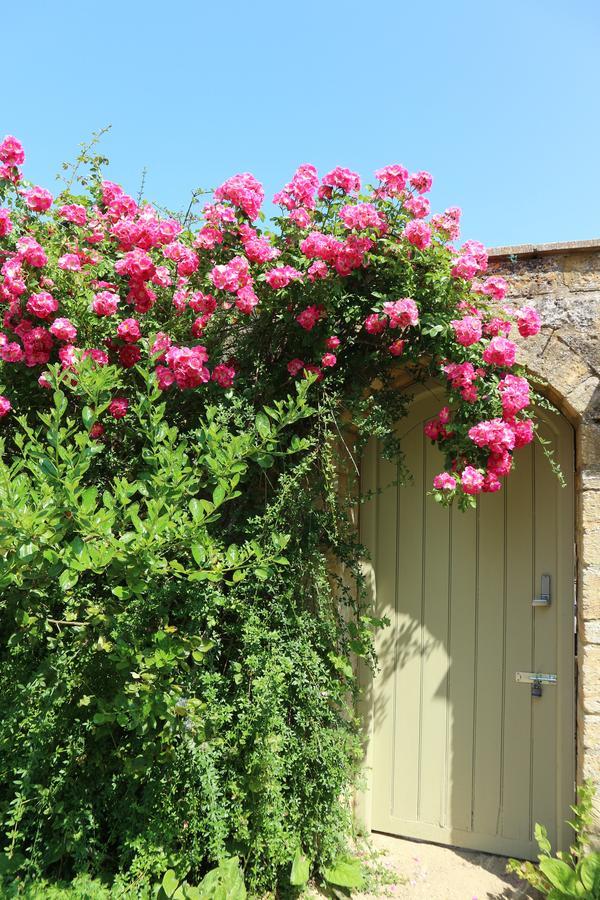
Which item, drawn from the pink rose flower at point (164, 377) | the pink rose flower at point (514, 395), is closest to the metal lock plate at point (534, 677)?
the pink rose flower at point (514, 395)

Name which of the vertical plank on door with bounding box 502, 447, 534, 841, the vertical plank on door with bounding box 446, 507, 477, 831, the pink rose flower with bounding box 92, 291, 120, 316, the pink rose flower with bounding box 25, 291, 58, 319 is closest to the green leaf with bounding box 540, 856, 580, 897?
the vertical plank on door with bounding box 502, 447, 534, 841

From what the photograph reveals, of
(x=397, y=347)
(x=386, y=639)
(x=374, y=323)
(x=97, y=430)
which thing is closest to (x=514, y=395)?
(x=397, y=347)

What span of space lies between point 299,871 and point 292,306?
8.26 feet

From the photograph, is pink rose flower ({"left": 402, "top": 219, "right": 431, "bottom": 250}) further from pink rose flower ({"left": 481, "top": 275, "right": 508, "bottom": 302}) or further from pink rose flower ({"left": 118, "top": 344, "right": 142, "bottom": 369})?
pink rose flower ({"left": 118, "top": 344, "right": 142, "bottom": 369})

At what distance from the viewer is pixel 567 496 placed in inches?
150

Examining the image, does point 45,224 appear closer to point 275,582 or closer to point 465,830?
point 275,582

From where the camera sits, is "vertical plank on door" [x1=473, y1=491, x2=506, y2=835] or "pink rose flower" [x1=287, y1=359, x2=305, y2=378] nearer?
"pink rose flower" [x1=287, y1=359, x2=305, y2=378]

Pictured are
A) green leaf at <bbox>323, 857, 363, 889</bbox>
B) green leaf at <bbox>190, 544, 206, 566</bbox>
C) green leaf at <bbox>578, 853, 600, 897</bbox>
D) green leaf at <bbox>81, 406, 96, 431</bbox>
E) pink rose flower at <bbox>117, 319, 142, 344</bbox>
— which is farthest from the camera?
pink rose flower at <bbox>117, 319, 142, 344</bbox>

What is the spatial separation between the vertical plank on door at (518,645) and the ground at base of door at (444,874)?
219 mm

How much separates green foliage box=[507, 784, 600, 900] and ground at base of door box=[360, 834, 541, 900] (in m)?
0.10

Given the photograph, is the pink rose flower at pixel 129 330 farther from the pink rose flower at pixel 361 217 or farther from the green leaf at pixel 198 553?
the green leaf at pixel 198 553

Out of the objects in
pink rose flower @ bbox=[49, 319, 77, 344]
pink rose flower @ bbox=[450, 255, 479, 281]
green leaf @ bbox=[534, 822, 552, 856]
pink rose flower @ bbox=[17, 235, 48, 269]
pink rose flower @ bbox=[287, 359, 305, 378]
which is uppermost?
pink rose flower @ bbox=[17, 235, 48, 269]

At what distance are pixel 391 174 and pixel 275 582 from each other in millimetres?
2009

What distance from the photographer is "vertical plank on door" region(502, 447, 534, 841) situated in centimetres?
375
